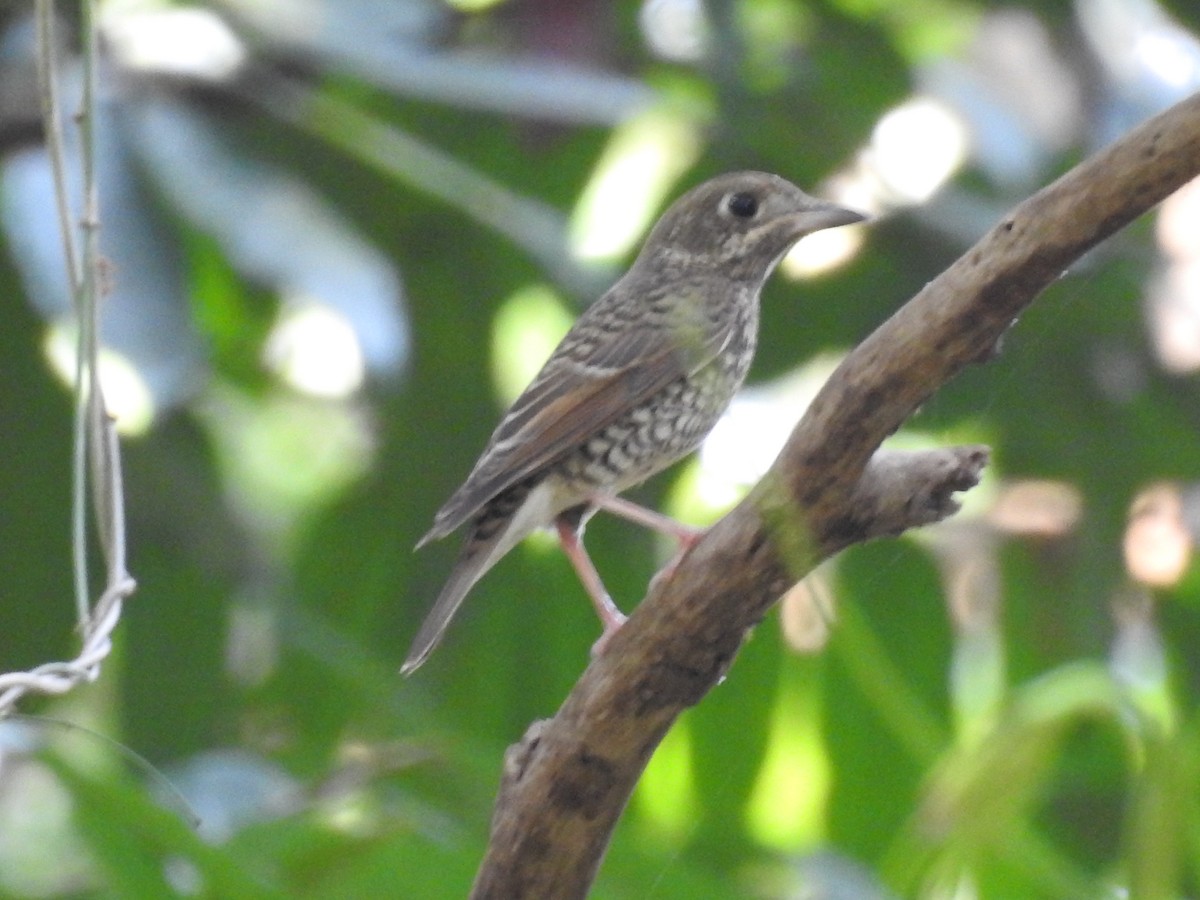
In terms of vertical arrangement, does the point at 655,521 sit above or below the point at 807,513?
above

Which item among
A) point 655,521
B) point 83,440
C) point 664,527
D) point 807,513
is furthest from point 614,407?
point 807,513

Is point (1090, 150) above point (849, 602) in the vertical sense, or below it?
above

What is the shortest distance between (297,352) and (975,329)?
2942 mm

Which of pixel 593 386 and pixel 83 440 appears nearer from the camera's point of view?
pixel 83 440

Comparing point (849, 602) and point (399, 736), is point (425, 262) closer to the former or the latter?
point (399, 736)

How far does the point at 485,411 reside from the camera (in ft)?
15.2

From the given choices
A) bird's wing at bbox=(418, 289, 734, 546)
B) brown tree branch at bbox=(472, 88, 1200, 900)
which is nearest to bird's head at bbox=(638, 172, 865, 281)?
bird's wing at bbox=(418, 289, 734, 546)

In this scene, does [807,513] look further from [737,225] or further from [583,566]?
[737,225]

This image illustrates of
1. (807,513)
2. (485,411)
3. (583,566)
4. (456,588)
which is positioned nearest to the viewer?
(807,513)

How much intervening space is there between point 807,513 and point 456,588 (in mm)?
1231

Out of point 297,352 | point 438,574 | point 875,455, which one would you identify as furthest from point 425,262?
point 875,455

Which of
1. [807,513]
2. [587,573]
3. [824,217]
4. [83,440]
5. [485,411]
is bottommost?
[807,513]

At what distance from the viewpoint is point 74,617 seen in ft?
13.5

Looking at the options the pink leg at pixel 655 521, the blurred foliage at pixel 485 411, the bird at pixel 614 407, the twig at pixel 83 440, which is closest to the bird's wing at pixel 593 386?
the bird at pixel 614 407
